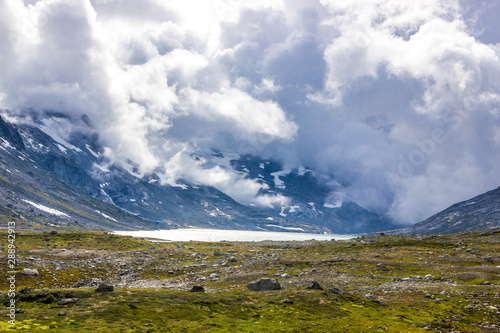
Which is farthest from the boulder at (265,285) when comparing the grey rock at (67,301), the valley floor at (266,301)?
the grey rock at (67,301)

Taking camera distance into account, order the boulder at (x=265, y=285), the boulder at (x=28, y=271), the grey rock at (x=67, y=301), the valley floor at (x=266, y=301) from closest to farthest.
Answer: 1. the valley floor at (x=266, y=301)
2. the grey rock at (x=67, y=301)
3. the boulder at (x=265, y=285)
4. the boulder at (x=28, y=271)

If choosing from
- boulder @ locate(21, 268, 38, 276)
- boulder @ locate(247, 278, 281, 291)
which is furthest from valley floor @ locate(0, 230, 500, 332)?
boulder @ locate(247, 278, 281, 291)

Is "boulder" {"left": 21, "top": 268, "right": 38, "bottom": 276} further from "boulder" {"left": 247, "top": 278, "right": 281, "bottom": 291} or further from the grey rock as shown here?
"boulder" {"left": 247, "top": 278, "right": 281, "bottom": 291}

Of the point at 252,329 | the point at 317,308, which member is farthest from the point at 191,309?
the point at 317,308

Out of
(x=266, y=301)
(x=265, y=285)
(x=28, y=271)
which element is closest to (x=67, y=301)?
(x=266, y=301)

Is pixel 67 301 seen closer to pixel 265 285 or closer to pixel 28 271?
pixel 265 285

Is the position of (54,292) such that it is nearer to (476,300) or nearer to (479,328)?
(479,328)

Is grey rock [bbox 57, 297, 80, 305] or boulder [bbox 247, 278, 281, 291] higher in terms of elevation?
boulder [bbox 247, 278, 281, 291]

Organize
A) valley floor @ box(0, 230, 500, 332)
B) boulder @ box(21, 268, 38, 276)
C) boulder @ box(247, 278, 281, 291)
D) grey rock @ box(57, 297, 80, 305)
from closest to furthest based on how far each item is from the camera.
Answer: valley floor @ box(0, 230, 500, 332) → grey rock @ box(57, 297, 80, 305) → boulder @ box(247, 278, 281, 291) → boulder @ box(21, 268, 38, 276)

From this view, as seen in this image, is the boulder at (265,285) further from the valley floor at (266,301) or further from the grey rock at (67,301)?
the grey rock at (67,301)

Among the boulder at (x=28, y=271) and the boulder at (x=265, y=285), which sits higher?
the boulder at (x=265, y=285)

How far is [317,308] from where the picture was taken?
28156mm

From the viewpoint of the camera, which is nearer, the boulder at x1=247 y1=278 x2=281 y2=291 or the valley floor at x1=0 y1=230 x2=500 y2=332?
the valley floor at x1=0 y1=230 x2=500 y2=332

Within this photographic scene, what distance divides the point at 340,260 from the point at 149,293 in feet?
127
